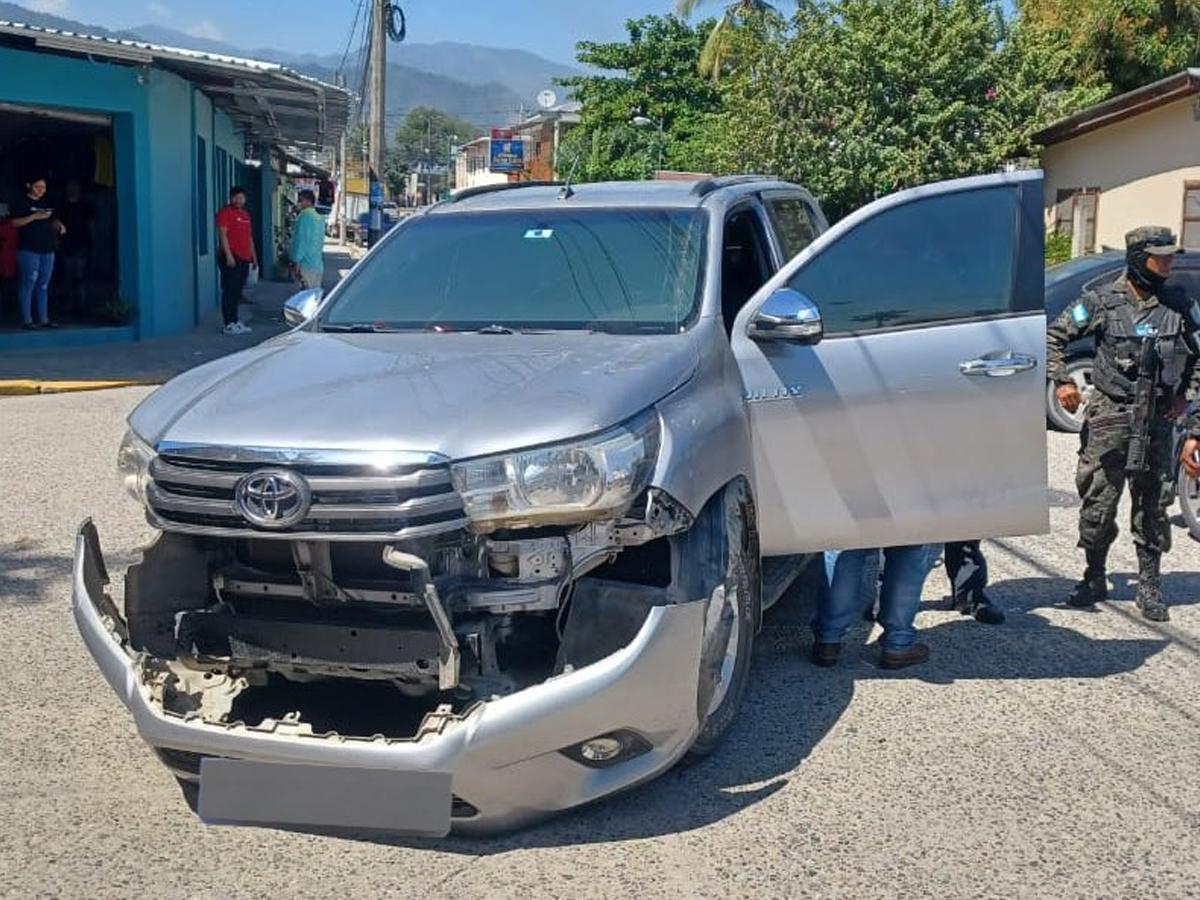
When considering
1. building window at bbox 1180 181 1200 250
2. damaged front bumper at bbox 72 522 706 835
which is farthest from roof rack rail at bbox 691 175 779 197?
building window at bbox 1180 181 1200 250

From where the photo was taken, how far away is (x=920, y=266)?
207 inches

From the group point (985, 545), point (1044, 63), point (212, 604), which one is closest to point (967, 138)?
point (1044, 63)

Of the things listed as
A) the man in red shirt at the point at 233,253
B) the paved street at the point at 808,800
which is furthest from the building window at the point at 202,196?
the paved street at the point at 808,800

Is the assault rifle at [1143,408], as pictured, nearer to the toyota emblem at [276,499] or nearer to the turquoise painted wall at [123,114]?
the toyota emblem at [276,499]

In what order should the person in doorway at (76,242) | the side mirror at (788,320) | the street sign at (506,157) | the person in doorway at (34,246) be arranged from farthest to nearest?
the street sign at (506,157)
the person in doorway at (76,242)
the person in doorway at (34,246)
the side mirror at (788,320)

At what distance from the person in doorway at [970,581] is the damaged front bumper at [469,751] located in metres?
2.64

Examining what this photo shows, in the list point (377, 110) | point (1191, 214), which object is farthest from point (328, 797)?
point (377, 110)

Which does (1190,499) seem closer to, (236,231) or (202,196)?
(236,231)

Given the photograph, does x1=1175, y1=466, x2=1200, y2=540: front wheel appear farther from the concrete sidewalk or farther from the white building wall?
the white building wall

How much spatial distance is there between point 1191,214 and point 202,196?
1479 centimetres

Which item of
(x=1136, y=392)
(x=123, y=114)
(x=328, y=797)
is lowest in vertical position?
(x=328, y=797)

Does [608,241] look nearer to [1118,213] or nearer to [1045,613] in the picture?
[1045,613]

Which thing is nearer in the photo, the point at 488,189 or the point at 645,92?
the point at 488,189

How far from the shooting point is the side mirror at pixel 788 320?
4.86m
